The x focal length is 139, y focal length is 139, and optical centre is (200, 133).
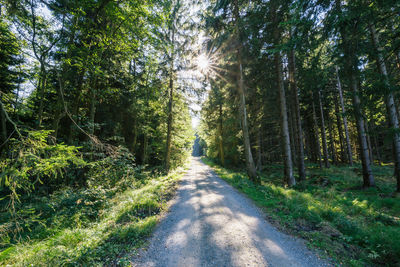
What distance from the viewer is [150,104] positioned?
45.0ft

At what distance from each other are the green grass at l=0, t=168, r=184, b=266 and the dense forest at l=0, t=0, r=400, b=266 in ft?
0.12

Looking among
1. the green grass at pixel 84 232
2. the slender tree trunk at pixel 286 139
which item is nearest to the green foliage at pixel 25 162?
the green grass at pixel 84 232

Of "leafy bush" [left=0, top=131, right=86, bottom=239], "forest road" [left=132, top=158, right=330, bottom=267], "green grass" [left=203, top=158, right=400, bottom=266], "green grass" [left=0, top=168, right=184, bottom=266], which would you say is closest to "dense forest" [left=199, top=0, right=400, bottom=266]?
"green grass" [left=203, top=158, right=400, bottom=266]

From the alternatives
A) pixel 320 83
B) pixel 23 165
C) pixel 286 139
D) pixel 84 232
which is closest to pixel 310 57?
pixel 320 83

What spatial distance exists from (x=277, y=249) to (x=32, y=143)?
18.8 feet

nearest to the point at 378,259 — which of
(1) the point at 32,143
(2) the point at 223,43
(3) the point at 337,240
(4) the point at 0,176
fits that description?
(3) the point at 337,240

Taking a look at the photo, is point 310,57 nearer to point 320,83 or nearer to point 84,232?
point 320,83

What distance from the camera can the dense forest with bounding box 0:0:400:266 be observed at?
3.15 m

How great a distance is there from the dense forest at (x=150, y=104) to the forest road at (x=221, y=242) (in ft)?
1.87

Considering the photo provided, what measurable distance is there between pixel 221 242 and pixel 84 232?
12.3ft

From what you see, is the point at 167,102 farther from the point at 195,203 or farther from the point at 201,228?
the point at 201,228

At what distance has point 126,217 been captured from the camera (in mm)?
4797

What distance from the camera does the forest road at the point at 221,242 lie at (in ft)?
9.61

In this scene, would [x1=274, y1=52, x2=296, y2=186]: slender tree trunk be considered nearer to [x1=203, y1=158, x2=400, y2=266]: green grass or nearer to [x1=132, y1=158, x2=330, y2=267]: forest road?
[x1=203, y1=158, x2=400, y2=266]: green grass
